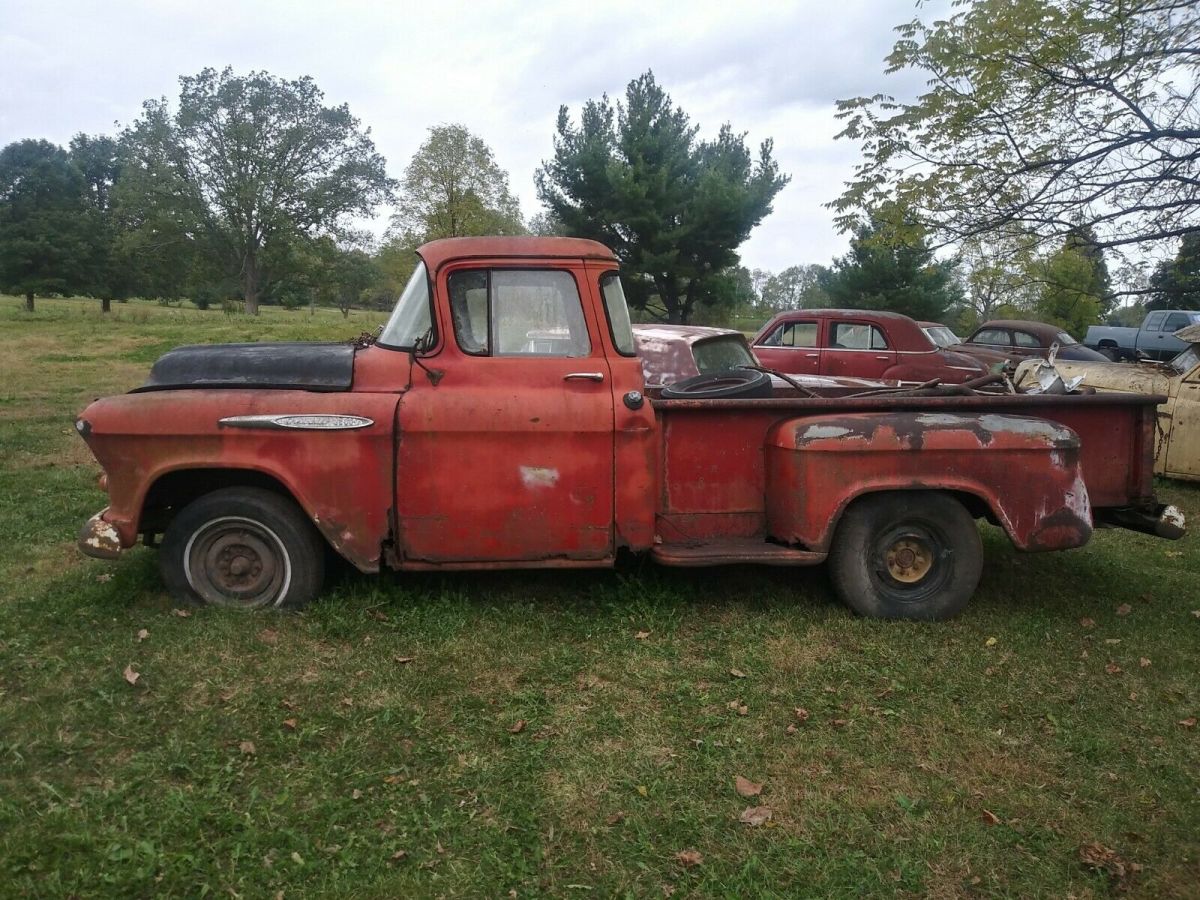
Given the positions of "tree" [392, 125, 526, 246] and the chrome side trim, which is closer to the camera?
the chrome side trim

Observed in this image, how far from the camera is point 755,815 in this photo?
3047 mm

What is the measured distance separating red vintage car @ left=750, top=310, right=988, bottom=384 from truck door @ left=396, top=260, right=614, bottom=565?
8.24 meters

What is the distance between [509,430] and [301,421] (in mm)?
1059

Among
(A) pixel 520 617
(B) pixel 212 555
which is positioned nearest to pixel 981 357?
(A) pixel 520 617

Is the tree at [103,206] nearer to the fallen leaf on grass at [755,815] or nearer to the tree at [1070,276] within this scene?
the tree at [1070,276]

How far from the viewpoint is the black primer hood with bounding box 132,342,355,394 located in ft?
14.8

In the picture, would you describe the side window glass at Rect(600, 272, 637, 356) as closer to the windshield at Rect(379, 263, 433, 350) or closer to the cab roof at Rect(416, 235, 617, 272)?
the cab roof at Rect(416, 235, 617, 272)

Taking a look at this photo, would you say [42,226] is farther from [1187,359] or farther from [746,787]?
[746,787]

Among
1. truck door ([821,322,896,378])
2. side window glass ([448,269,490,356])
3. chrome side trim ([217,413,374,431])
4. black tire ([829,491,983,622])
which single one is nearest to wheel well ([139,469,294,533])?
chrome side trim ([217,413,374,431])

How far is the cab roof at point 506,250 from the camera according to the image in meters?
4.53

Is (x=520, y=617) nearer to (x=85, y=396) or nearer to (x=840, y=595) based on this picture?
(x=840, y=595)

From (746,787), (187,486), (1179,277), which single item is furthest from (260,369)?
(1179,277)

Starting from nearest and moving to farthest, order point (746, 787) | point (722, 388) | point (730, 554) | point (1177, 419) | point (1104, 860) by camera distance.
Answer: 1. point (1104, 860)
2. point (746, 787)
3. point (730, 554)
4. point (722, 388)
5. point (1177, 419)

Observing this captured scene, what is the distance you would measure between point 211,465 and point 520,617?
1802 millimetres
